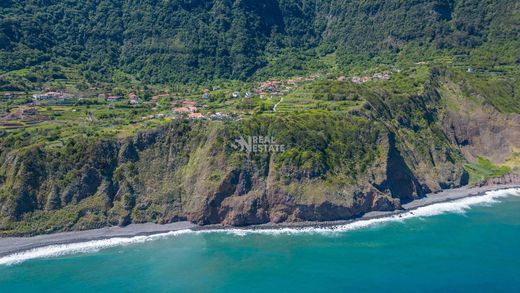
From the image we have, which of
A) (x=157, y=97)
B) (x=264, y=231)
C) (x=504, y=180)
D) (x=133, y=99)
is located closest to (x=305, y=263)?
(x=264, y=231)

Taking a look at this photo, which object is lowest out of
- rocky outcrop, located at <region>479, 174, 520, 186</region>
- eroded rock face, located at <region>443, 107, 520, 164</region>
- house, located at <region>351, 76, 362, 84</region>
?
rocky outcrop, located at <region>479, 174, 520, 186</region>

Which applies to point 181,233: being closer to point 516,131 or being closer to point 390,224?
point 390,224

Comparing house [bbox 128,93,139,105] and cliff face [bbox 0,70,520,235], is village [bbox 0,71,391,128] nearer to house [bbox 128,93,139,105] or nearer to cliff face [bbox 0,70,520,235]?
house [bbox 128,93,139,105]

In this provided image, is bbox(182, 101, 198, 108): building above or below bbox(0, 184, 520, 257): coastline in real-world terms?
above

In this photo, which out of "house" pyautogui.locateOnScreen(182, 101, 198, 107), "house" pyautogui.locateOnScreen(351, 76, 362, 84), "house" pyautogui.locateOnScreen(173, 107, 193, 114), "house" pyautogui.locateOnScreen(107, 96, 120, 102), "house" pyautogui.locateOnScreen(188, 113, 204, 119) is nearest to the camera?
"house" pyautogui.locateOnScreen(188, 113, 204, 119)

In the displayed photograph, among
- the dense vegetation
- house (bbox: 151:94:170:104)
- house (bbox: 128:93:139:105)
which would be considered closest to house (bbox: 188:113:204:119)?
house (bbox: 151:94:170:104)

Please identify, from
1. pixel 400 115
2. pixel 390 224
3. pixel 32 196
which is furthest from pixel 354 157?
pixel 32 196

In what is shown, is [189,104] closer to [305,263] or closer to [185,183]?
[185,183]
